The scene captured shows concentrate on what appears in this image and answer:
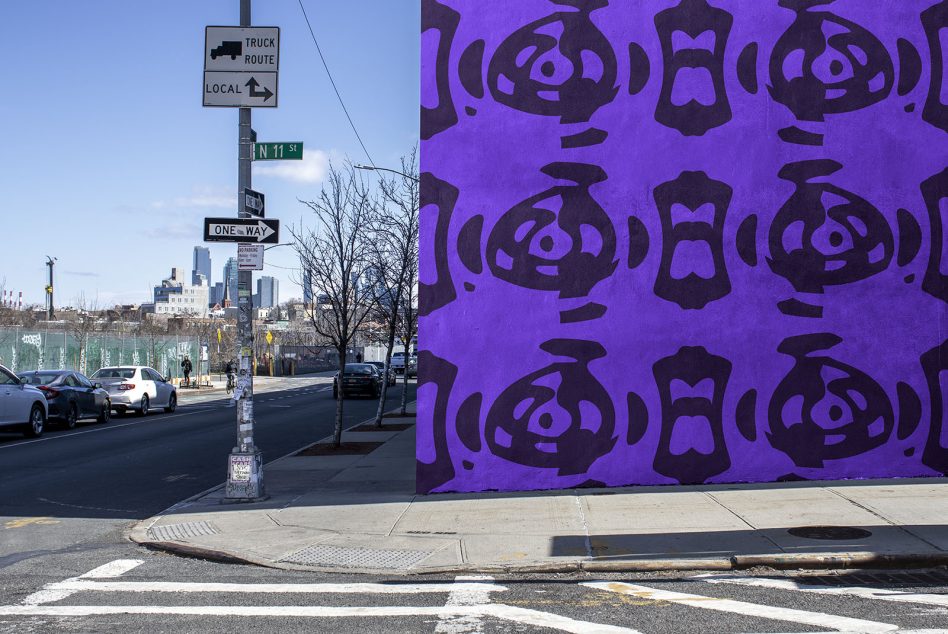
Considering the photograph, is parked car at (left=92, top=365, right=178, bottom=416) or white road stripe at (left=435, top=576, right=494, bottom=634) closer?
white road stripe at (left=435, top=576, right=494, bottom=634)

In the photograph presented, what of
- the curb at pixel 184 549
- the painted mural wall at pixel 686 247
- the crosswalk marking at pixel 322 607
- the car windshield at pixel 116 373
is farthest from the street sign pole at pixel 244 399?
the car windshield at pixel 116 373

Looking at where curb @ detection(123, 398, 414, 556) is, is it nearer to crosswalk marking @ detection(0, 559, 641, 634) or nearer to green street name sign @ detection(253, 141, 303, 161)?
crosswalk marking @ detection(0, 559, 641, 634)

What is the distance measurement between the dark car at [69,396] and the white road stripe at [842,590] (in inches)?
745

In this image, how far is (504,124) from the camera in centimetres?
1173

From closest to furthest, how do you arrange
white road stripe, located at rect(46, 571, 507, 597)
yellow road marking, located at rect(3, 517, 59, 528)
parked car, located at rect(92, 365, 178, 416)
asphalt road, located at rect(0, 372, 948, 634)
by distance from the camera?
1. asphalt road, located at rect(0, 372, 948, 634)
2. white road stripe, located at rect(46, 571, 507, 597)
3. yellow road marking, located at rect(3, 517, 59, 528)
4. parked car, located at rect(92, 365, 178, 416)

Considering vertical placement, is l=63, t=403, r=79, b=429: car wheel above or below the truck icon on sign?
below

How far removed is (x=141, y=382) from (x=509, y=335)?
20.5 meters

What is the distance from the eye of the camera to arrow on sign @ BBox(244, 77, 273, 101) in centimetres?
A: 1150

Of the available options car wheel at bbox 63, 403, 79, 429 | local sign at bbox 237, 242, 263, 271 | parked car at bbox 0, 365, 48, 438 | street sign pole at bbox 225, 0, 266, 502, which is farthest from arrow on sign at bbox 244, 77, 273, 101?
car wheel at bbox 63, 403, 79, 429

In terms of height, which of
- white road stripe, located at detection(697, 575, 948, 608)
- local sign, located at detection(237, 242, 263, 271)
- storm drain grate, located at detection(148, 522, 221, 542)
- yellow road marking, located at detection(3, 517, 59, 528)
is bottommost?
yellow road marking, located at detection(3, 517, 59, 528)

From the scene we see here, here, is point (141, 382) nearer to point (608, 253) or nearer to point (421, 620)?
point (608, 253)

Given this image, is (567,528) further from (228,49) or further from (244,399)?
(228,49)

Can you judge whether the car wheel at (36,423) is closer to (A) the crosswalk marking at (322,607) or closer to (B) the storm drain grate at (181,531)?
(B) the storm drain grate at (181,531)

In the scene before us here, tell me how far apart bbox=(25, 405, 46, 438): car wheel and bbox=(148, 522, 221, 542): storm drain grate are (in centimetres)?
1219
